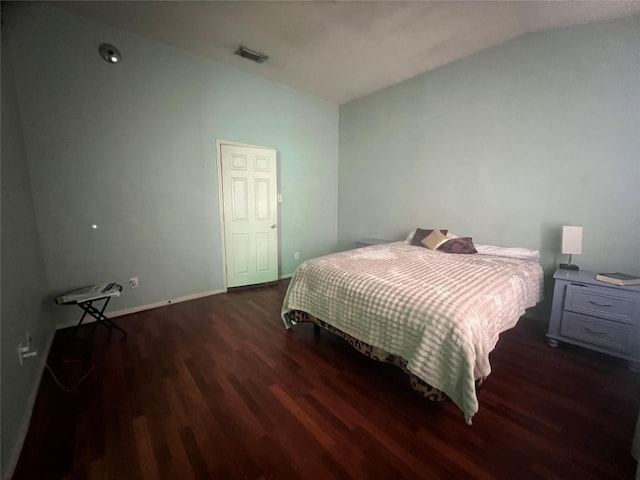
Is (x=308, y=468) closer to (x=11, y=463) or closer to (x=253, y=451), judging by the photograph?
(x=253, y=451)

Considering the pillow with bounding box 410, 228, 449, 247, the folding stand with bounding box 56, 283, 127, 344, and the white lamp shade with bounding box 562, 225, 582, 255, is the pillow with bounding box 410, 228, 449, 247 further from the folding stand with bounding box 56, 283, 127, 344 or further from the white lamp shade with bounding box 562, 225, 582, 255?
the folding stand with bounding box 56, 283, 127, 344

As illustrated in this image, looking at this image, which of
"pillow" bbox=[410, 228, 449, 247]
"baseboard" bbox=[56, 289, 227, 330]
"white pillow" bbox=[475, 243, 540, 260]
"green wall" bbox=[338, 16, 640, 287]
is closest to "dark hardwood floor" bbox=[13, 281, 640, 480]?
"baseboard" bbox=[56, 289, 227, 330]

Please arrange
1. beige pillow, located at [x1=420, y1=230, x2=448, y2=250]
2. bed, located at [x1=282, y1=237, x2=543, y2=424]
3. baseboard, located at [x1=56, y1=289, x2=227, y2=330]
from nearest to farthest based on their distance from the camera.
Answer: bed, located at [x1=282, y1=237, x2=543, y2=424]
baseboard, located at [x1=56, y1=289, x2=227, y2=330]
beige pillow, located at [x1=420, y1=230, x2=448, y2=250]

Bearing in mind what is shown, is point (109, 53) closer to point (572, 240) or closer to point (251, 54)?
point (251, 54)

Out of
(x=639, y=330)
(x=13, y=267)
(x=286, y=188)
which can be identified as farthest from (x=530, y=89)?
(x=13, y=267)

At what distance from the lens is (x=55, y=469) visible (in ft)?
3.94

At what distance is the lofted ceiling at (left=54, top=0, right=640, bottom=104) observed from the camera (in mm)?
2180

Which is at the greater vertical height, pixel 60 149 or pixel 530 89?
pixel 530 89

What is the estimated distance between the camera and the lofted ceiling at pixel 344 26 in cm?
218

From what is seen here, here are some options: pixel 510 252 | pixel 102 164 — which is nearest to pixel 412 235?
pixel 510 252

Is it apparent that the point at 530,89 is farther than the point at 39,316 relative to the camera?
Yes

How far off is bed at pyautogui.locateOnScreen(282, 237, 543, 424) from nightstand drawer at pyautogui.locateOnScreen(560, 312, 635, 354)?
29 centimetres

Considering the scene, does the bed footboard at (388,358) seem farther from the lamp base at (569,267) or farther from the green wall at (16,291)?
the green wall at (16,291)

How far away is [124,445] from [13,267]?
128 centimetres
